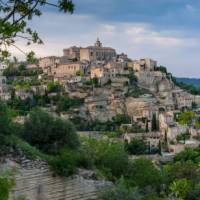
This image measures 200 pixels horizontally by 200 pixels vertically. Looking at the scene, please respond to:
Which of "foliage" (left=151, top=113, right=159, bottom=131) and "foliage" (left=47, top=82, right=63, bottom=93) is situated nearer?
"foliage" (left=151, top=113, right=159, bottom=131)

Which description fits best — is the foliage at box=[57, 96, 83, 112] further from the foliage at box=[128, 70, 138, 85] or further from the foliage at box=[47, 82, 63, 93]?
the foliage at box=[128, 70, 138, 85]

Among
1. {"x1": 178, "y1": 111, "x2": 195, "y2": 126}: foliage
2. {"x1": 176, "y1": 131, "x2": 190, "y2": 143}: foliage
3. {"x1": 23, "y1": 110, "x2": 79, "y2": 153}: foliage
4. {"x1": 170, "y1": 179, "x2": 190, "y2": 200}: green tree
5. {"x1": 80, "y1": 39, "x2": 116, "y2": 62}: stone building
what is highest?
{"x1": 80, "y1": 39, "x2": 116, "y2": 62}: stone building

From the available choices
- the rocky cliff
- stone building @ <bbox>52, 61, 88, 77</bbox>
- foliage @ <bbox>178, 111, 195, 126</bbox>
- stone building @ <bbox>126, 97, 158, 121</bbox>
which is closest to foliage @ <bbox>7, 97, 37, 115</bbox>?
stone building @ <bbox>126, 97, 158, 121</bbox>

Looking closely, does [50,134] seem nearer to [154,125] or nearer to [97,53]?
[154,125]

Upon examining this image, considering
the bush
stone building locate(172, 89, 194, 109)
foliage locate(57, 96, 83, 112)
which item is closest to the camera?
the bush

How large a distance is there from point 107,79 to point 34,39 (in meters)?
64.8

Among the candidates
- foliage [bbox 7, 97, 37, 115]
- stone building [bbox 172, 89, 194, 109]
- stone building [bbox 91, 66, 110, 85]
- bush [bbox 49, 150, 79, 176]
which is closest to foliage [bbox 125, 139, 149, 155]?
foliage [bbox 7, 97, 37, 115]

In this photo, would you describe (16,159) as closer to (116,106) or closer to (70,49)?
(116,106)

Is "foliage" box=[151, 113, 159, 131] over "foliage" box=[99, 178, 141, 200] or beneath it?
beneath

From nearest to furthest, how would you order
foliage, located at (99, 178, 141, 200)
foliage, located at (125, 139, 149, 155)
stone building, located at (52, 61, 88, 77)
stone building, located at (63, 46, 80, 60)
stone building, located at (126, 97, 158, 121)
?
foliage, located at (99, 178, 141, 200) < foliage, located at (125, 139, 149, 155) < stone building, located at (126, 97, 158, 121) < stone building, located at (52, 61, 88, 77) < stone building, located at (63, 46, 80, 60)

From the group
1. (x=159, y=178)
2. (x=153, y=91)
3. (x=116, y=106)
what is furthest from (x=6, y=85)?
(x=159, y=178)

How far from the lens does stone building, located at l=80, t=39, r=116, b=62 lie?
260ft

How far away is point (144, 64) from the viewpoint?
74.8 m

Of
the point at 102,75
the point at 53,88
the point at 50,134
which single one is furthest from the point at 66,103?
the point at 50,134
